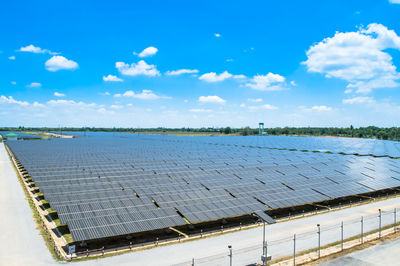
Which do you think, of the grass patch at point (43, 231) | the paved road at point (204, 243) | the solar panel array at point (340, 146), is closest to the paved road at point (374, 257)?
the paved road at point (204, 243)

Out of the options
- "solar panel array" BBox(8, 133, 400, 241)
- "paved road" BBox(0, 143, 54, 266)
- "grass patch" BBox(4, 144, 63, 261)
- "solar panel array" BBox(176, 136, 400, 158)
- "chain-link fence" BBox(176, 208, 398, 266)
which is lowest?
"paved road" BBox(0, 143, 54, 266)

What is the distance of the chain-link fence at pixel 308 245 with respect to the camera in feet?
65.0

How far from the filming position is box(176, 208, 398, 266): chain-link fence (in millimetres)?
19812

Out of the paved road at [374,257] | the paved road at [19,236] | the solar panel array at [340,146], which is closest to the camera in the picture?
the paved road at [374,257]

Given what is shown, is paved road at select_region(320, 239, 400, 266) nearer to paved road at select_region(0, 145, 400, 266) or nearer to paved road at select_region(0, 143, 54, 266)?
paved road at select_region(0, 145, 400, 266)

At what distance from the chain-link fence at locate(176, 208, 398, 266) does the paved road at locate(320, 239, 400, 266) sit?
3.61 ft

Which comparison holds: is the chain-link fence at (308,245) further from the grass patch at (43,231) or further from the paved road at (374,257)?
the grass patch at (43,231)

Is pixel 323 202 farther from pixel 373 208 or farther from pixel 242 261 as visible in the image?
pixel 242 261

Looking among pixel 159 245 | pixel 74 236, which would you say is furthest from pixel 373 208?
pixel 74 236

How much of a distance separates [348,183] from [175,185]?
26252 millimetres

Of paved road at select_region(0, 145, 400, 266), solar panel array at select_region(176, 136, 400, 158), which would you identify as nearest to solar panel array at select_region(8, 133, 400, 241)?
paved road at select_region(0, 145, 400, 266)

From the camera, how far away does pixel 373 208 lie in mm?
34156

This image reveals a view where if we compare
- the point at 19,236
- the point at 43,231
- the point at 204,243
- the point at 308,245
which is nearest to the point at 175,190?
the point at 204,243

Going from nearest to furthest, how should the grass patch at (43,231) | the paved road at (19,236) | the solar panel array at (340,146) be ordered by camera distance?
the paved road at (19,236) → the grass patch at (43,231) → the solar panel array at (340,146)
